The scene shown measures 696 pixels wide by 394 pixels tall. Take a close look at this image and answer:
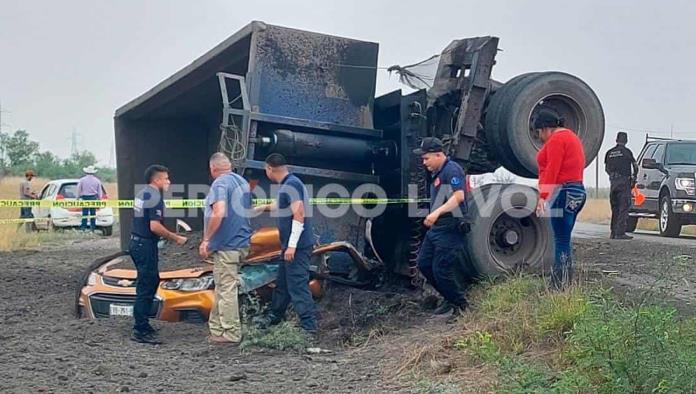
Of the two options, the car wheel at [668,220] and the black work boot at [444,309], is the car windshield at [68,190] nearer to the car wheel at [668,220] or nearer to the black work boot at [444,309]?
the car wheel at [668,220]

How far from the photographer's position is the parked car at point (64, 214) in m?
20.1

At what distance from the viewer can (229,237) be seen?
7660mm

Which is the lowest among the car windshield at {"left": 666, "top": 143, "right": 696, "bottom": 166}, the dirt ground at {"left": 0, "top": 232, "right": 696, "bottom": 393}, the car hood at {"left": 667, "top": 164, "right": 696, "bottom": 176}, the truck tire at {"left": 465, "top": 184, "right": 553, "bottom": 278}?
the dirt ground at {"left": 0, "top": 232, "right": 696, "bottom": 393}

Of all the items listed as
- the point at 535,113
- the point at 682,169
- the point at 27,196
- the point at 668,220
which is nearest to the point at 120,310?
the point at 535,113

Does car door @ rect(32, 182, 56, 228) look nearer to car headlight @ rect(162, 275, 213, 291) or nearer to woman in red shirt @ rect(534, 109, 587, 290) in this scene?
car headlight @ rect(162, 275, 213, 291)

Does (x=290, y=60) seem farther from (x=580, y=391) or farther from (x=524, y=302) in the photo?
(x=580, y=391)

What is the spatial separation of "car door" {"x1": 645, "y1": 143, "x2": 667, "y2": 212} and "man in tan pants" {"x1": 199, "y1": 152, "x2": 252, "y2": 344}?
1112cm

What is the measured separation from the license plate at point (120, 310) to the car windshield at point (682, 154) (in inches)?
469

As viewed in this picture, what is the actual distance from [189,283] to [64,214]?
42.7ft

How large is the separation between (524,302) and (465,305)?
0.94 m

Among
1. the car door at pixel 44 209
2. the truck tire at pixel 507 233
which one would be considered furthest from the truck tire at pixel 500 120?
the car door at pixel 44 209

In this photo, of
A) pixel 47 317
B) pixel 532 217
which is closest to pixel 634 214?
pixel 532 217

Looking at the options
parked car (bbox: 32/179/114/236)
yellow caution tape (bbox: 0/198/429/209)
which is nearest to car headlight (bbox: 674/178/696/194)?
yellow caution tape (bbox: 0/198/429/209)

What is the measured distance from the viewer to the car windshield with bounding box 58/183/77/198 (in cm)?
2061
